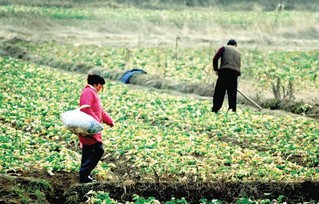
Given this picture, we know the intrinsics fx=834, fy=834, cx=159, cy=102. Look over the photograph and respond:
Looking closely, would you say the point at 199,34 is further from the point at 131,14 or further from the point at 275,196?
the point at 275,196

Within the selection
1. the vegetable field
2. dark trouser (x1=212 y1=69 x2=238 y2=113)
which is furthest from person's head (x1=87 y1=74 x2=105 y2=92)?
dark trouser (x1=212 y1=69 x2=238 y2=113)

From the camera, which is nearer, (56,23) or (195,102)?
(195,102)

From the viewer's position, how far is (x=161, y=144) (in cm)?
1480

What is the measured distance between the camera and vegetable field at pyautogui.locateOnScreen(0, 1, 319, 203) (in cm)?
1157

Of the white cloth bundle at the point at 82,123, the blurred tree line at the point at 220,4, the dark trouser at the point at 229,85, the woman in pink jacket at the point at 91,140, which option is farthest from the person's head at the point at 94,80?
the blurred tree line at the point at 220,4

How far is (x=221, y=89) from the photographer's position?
753 inches

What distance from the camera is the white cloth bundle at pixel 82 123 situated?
11422mm

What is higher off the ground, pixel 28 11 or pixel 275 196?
pixel 28 11

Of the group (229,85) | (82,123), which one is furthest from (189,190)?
(229,85)

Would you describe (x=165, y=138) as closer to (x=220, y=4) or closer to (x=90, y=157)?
(x=90, y=157)

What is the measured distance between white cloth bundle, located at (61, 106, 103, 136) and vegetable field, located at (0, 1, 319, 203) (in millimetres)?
Result: 764

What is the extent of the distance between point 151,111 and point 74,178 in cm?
640

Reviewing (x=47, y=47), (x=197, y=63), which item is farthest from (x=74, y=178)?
(x=47, y=47)

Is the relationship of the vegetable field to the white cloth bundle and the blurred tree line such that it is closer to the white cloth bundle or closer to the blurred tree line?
the white cloth bundle
